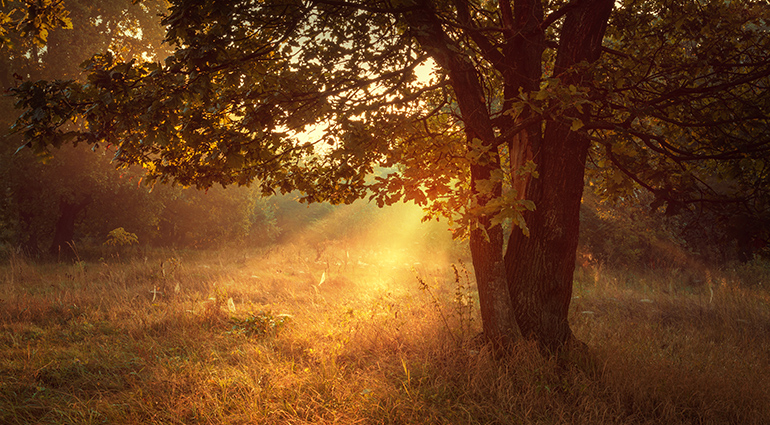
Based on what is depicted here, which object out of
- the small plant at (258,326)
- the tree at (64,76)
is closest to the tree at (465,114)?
the small plant at (258,326)

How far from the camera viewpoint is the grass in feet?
11.5

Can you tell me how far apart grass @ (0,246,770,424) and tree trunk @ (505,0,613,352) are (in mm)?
451

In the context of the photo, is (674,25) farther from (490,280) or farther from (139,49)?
(139,49)

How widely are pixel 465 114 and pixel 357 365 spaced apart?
3.22 metres

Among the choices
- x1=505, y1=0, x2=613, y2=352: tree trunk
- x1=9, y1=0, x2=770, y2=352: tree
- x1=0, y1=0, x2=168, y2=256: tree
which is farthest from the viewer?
x1=0, y1=0, x2=168, y2=256: tree

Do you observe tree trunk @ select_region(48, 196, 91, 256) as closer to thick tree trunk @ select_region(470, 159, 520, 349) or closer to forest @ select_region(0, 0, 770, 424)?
forest @ select_region(0, 0, 770, 424)

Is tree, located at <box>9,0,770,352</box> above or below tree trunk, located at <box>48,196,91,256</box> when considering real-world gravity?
above

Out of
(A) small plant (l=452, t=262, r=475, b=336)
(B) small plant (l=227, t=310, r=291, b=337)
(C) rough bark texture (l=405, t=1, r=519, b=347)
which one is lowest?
(B) small plant (l=227, t=310, r=291, b=337)

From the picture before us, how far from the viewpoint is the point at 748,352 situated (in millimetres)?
5277

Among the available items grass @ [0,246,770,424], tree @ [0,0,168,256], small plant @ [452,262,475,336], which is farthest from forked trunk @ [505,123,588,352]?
tree @ [0,0,168,256]

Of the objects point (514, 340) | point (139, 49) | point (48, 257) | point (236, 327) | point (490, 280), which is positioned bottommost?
point (48, 257)

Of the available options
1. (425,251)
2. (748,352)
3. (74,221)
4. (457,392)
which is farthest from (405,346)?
(74,221)

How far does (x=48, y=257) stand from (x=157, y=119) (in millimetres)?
15835

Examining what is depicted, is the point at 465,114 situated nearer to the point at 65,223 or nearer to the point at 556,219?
the point at 556,219
